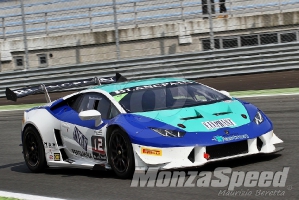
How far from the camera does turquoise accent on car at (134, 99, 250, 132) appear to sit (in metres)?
7.53

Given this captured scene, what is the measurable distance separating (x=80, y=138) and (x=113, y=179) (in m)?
0.89

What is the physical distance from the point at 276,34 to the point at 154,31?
4.07 meters

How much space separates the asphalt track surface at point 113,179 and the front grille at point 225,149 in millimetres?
184

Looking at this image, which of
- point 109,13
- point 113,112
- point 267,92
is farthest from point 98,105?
point 109,13

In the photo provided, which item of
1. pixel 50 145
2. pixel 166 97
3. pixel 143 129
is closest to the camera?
pixel 143 129

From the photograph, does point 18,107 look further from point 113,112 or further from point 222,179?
point 222,179

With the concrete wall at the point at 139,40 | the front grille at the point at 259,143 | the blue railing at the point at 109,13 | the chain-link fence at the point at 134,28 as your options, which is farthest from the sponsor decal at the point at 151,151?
the concrete wall at the point at 139,40

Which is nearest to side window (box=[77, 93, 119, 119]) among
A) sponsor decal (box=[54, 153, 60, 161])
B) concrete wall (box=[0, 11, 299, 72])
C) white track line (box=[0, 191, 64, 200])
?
sponsor decal (box=[54, 153, 60, 161])

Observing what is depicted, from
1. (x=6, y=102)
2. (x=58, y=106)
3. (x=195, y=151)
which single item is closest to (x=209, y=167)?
(x=195, y=151)

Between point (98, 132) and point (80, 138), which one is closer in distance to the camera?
point (98, 132)

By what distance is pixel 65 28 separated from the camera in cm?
2295

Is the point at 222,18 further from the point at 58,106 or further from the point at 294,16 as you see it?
the point at 58,106

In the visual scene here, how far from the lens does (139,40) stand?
2400 cm

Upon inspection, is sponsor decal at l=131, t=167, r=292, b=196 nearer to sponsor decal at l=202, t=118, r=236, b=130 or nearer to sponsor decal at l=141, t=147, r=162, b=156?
sponsor decal at l=141, t=147, r=162, b=156
